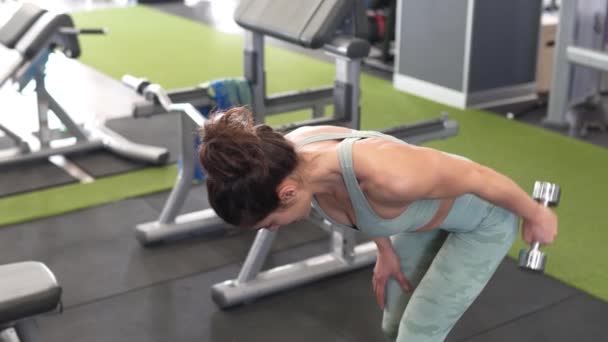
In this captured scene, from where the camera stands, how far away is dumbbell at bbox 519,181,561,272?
147 centimetres

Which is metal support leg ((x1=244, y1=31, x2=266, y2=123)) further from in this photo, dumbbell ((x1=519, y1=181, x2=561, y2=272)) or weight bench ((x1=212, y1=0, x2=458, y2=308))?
dumbbell ((x1=519, y1=181, x2=561, y2=272))

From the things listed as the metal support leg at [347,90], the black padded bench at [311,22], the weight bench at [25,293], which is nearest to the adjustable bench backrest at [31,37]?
the black padded bench at [311,22]

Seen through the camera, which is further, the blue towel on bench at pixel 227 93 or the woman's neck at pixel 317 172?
the blue towel on bench at pixel 227 93

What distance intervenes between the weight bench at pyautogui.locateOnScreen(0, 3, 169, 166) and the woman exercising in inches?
86.6

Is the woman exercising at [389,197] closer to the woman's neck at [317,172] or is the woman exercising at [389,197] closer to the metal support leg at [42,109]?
the woman's neck at [317,172]

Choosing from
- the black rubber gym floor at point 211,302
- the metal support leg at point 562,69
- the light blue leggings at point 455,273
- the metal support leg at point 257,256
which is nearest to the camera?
the light blue leggings at point 455,273

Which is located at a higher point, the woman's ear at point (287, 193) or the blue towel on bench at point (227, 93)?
the woman's ear at point (287, 193)

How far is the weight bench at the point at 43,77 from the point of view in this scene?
345cm

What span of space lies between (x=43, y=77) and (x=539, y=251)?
2.91 m

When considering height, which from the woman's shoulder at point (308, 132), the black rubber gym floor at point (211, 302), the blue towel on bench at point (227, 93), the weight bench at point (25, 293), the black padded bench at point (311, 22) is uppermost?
the black padded bench at point (311, 22)

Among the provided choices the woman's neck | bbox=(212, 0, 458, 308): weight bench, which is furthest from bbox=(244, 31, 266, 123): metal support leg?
the woman's neck

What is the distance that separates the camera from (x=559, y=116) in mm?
4574

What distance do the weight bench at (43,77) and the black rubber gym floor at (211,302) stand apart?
2.48ft

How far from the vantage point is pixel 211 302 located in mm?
2662
